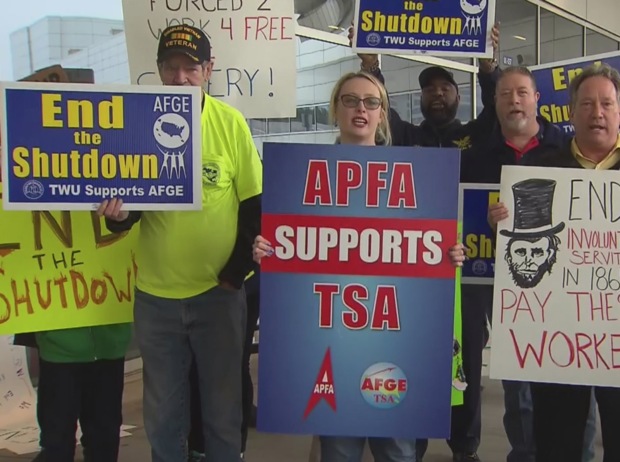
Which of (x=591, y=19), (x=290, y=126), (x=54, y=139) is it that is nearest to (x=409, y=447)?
(x=54, y=139)

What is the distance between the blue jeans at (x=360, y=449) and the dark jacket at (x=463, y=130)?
1252 mm

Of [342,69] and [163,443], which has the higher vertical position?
[342,69]

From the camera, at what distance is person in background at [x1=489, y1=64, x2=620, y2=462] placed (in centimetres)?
180

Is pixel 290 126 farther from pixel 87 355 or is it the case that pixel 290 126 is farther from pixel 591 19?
pixel 591 19

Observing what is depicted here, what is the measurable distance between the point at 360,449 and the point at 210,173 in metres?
0.92

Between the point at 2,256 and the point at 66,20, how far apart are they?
1872mm

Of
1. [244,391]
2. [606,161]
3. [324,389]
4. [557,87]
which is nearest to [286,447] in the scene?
[244,391]

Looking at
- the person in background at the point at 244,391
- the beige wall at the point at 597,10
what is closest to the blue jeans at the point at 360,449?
the person in background at the point at 244,391

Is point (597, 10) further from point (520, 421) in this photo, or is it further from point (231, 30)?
point (520, 421)

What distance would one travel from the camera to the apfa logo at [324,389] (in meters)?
1.72

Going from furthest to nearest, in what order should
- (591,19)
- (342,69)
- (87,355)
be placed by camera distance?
1. (591,19)
2. (342,69)
3. (87,355)

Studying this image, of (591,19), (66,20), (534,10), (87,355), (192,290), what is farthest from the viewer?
(591,19)

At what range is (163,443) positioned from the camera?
1.93 metres

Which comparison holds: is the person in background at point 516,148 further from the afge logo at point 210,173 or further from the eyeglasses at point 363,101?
the afge logo at point 210,173
